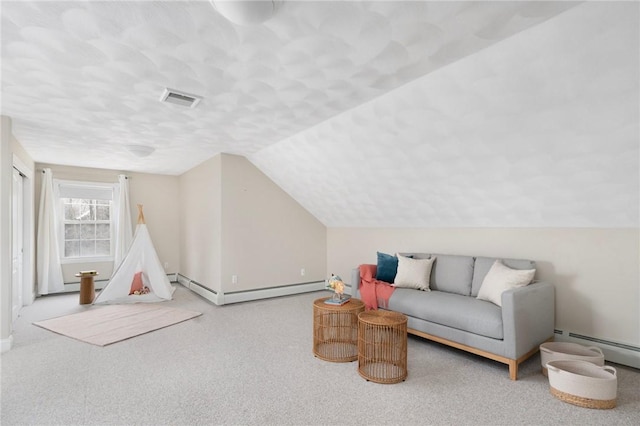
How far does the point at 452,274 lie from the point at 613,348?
1.49 metres

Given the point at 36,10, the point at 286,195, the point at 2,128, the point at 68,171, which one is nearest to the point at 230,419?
the point at 36,10

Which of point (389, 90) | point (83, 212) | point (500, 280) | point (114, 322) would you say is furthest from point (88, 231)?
point (500, 280)

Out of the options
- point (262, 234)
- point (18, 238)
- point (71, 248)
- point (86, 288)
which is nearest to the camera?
point (18, 238)

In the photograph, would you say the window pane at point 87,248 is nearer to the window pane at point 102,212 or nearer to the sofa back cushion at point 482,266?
the window pane at point 102,212

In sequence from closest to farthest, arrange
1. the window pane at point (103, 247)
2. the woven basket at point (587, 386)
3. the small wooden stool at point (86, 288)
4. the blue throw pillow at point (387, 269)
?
the woven basket at point (587, 386) → the blue throw pillow at point (387, 269) → the small wooden stool at point (86, 288) → the window pane at point (103, 247)

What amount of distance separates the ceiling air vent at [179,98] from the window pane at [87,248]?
4.90 m

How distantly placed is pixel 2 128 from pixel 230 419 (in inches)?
146

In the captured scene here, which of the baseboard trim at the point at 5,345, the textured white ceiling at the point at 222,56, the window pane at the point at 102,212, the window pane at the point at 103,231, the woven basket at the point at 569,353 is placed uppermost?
the textured white ceiling at the point at 222,56

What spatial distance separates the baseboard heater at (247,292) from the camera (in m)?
5.28

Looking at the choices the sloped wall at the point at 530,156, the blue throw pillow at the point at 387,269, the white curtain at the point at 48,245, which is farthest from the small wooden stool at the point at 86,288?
the blue throw pillow at the point at 387,269

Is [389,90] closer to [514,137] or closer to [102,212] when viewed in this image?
[514,137]

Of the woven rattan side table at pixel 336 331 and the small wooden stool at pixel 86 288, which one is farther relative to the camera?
the small wooden stool at pixel 86 288

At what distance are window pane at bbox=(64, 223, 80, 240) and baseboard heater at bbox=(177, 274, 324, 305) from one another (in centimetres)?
222

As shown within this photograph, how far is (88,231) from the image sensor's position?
6.62 metres
